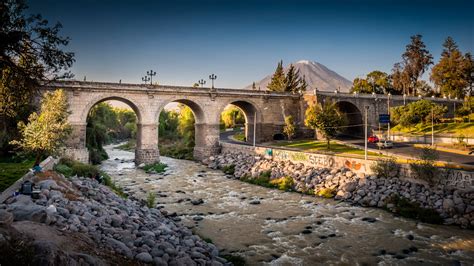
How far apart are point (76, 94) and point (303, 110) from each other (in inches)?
1360

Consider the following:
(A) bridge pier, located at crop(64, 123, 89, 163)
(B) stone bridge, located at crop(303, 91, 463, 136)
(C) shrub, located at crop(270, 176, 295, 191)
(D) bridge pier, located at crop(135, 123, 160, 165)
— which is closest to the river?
(C) shrub, located at crop(270, 176, 295, 191)

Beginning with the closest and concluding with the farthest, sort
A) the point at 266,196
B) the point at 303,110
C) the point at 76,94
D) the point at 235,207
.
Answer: the point at 235,207
the point at 266,196
the point at 76,94
the point at 303,110

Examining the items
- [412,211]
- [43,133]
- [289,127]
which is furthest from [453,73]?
[43,133]

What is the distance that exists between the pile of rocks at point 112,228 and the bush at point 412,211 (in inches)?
539

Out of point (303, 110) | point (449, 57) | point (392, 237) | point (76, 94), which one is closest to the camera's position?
point (392, 237)

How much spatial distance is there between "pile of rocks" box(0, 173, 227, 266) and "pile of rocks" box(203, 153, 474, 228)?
14.5 metres

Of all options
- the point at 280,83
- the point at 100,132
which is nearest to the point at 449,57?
the point at 280,83

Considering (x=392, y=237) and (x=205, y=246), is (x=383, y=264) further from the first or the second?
(x=205, y=246)

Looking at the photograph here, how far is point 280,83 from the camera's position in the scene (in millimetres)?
77625

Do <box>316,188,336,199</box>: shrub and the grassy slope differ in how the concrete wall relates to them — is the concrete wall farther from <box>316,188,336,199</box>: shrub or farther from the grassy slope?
the grassy slope

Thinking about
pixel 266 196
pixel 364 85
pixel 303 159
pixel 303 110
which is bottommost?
pixel 266 196

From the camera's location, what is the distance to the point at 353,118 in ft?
192

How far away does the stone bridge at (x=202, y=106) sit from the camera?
3884cm

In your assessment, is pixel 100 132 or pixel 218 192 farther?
pixel 100 132
